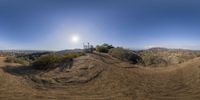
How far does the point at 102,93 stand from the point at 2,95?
17.3ft

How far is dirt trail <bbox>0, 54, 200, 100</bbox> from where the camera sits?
15945 millimetres

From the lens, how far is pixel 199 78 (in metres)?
20.5

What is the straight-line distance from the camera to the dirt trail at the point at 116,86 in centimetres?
1595

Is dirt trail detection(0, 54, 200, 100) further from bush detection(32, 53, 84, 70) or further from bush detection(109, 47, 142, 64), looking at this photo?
bush detection(109, 47, 142, 64)

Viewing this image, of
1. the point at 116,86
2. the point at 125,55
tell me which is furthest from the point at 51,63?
the point at 125,55

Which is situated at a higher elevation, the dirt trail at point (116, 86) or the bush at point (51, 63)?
the bush at point (51, 63)

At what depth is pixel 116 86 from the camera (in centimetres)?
1838

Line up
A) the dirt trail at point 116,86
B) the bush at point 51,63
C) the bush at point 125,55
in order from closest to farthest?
the dirt trail at point 116,86
the bush at point 51,63
the bush at point 125,55

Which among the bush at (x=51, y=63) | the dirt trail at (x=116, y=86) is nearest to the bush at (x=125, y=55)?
the bush at (x=51, y=63)

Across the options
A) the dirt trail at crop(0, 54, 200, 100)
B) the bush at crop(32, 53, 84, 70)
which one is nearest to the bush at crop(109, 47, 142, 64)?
the bush at crop(32, 53, 84, 70)

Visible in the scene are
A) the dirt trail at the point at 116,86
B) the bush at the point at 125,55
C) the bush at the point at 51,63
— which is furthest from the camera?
the bush at the point at 125,55

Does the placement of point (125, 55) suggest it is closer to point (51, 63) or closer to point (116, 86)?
point (51, 63)

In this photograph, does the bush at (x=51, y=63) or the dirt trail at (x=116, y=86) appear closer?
the dirt trail at (x=116, y=86)

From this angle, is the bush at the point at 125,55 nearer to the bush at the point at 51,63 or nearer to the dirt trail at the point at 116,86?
the bush at the point at 51,63
